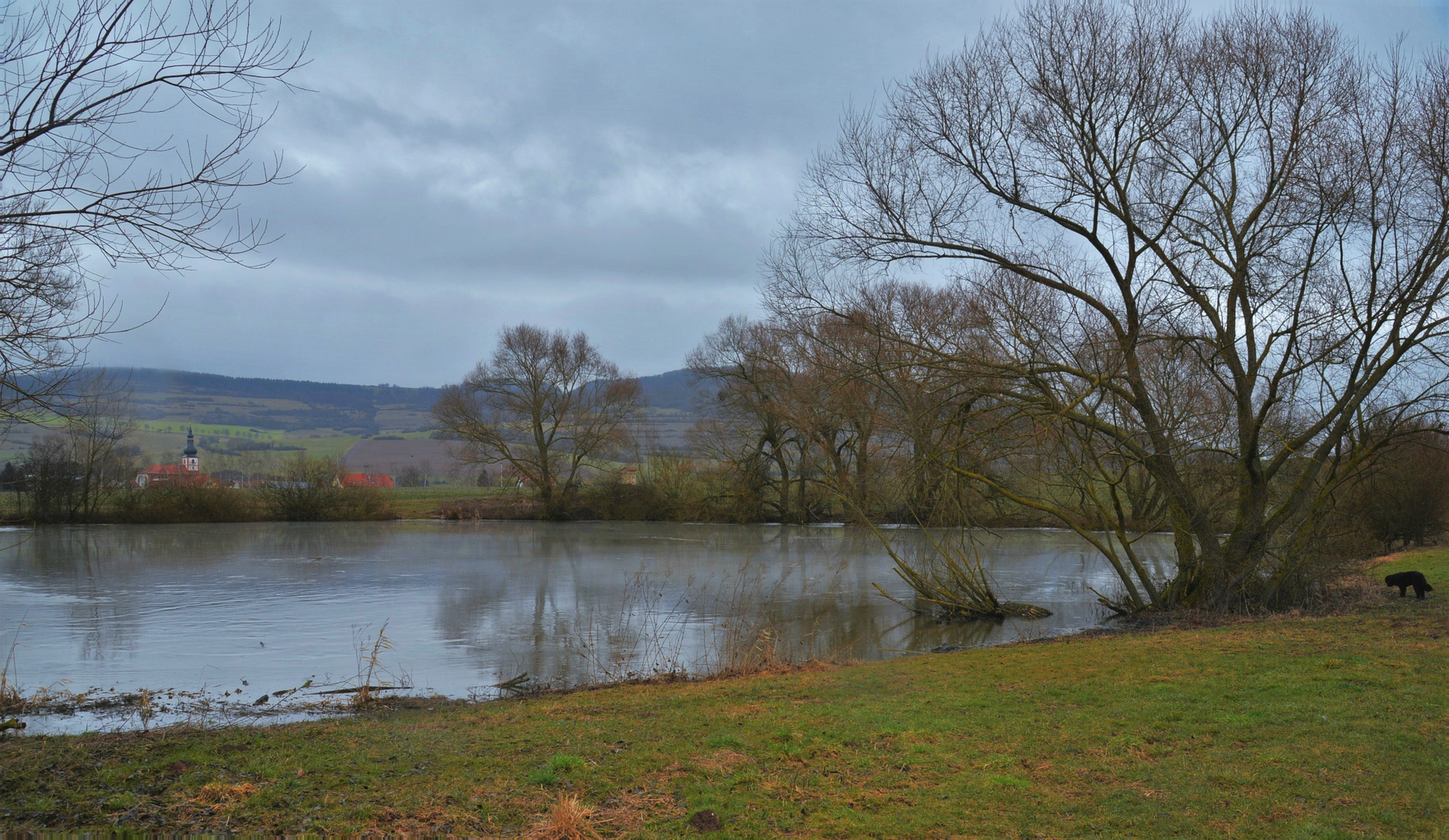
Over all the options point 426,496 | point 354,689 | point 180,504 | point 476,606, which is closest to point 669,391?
point 426,496

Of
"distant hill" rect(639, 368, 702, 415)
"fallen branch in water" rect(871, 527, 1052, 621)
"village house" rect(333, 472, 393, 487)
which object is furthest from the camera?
"distant hill" rect(639, 368, 702, 415)

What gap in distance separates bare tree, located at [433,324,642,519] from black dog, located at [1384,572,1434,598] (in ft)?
127

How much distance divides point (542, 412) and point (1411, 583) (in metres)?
40.5

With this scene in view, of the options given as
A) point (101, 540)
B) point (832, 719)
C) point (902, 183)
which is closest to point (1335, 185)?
point (902, 183)

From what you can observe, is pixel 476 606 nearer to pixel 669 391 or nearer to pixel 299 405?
pixel 299 405

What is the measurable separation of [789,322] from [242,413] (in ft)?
274

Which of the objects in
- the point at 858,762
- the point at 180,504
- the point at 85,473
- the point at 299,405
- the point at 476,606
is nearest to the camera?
the point at 858,762

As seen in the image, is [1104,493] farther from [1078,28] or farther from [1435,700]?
[1435,700]

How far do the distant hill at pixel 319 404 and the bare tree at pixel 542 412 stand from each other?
3.82 meters

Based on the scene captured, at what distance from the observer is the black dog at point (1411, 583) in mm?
12117

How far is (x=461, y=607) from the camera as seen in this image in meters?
16.5

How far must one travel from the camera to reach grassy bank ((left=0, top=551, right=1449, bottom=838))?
4.34m

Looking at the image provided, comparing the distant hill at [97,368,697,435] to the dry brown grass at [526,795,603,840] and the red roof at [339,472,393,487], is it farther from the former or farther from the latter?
the dry brown grass at [526,795,603,840]

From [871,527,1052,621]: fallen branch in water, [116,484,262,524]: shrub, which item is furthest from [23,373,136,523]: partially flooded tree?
[871,527,1052,621]: fallen branch in water
